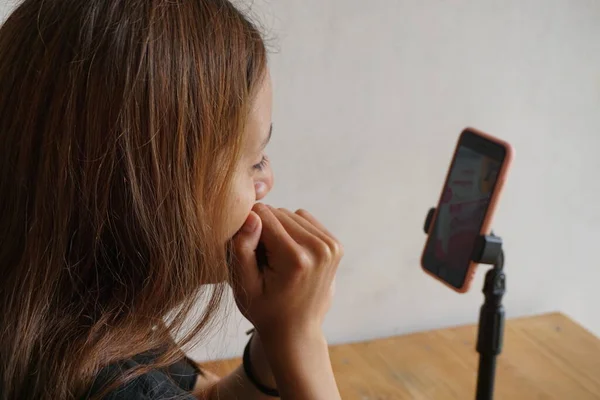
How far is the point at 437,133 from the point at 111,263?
0.66 metres

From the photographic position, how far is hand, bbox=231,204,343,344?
62 cm

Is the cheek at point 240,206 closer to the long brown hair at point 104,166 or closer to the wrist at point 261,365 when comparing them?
the long brown hair at point 104,166

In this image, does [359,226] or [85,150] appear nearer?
[85,150]

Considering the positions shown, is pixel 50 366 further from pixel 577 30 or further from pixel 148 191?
pixel 577 30

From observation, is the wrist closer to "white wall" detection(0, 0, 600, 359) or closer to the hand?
the hand

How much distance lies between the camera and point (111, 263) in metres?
0.52

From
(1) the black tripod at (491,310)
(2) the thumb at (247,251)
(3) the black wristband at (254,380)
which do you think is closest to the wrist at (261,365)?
(3) the black wristband at (254,380)

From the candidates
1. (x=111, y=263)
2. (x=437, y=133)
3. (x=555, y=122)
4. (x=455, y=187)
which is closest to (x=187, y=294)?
(x=111, y=263)

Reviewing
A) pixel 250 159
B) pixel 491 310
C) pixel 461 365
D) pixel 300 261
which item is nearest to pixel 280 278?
pixel 300 261

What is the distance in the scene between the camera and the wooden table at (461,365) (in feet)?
3.01

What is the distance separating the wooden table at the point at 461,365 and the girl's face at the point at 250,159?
16.7 inches

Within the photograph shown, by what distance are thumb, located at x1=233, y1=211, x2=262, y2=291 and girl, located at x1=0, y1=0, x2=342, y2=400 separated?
0.17ft

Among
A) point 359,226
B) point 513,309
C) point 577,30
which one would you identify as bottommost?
point 513,309

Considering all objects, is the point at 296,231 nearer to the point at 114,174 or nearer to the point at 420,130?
the point at 114,174
